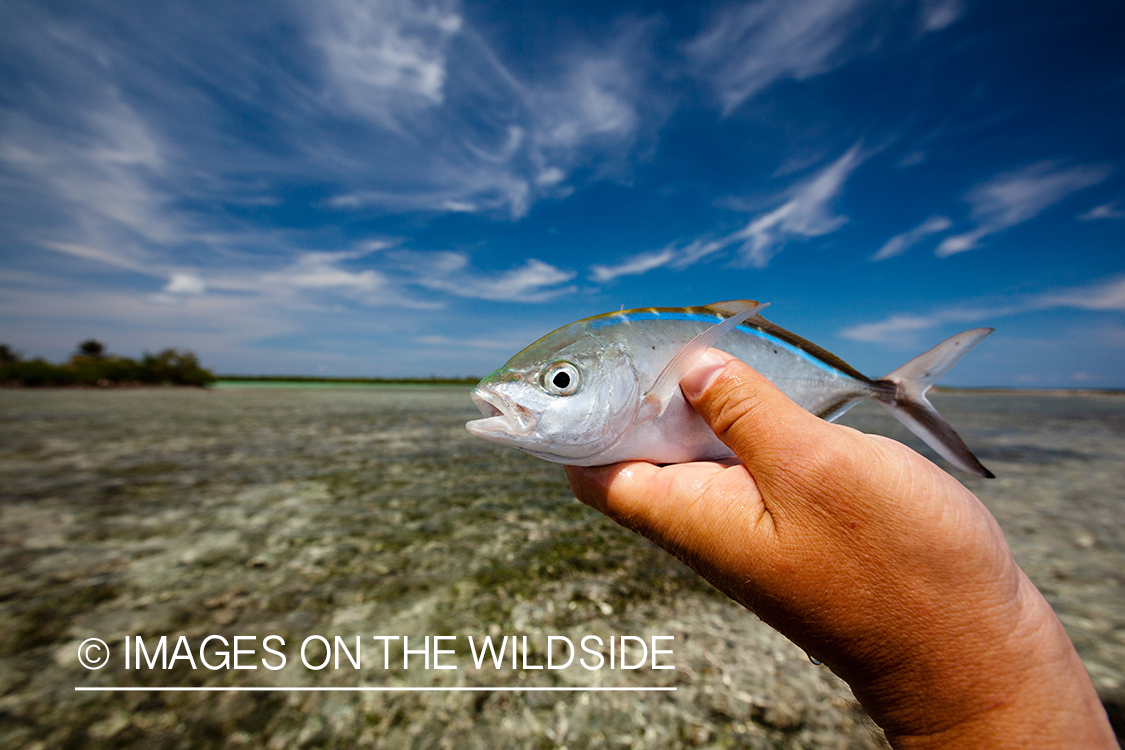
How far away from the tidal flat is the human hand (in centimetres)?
193

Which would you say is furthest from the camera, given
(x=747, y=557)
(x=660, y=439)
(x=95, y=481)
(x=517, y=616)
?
(x=95, y=481)

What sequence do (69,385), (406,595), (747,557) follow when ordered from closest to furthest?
(747,557) < (406,595) < (69,385)

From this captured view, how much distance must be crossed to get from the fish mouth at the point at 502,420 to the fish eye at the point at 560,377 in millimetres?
173

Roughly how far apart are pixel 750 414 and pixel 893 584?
73cm

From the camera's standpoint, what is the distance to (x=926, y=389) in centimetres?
269

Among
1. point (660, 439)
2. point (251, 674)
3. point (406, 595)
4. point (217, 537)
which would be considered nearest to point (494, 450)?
point (217, 537)

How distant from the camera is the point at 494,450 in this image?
13.4 m

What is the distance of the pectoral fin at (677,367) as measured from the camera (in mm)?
1964

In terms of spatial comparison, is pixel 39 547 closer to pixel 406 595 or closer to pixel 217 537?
pixel 217 537

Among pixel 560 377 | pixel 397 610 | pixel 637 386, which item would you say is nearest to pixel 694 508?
pixel 637 386

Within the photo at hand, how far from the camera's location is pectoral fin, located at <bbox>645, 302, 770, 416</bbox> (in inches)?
77.3

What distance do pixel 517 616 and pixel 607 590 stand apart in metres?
1.06

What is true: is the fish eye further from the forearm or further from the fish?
the forearm

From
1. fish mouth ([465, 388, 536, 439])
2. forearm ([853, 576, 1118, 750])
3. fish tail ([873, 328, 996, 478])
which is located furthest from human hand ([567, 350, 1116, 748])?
fish tail ([873, 328, 996, 478])
